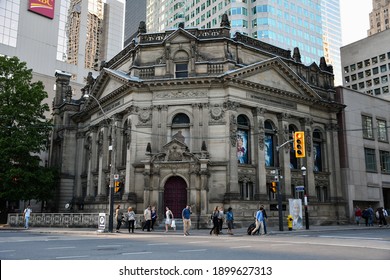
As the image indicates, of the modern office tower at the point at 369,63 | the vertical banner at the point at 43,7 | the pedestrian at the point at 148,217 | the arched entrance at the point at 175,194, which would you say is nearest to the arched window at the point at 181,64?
the arched entrance at the point at 175,194

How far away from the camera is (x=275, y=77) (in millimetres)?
39031

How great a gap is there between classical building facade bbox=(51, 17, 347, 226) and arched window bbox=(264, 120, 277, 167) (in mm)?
104

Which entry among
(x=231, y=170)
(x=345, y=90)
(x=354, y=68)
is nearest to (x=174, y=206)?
(x=231, y=170)

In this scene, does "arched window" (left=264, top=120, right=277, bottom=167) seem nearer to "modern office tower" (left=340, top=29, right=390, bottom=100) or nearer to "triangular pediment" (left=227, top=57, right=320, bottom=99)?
"triangular pediment" (left=227, top=57, right=320, bottom=99)

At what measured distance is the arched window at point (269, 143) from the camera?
38041 millimetres

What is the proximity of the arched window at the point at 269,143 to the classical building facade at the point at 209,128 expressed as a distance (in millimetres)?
104

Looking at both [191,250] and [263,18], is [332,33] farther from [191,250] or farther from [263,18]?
[191,250]

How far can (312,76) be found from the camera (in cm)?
4472

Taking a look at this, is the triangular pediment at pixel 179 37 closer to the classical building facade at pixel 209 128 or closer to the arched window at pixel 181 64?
the classical building facade at pixel 209 128

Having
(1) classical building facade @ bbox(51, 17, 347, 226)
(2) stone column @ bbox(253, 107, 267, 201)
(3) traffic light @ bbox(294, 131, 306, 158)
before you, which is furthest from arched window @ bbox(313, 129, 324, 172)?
(3) traffic light @ bbox(294, 131, 306, 158)

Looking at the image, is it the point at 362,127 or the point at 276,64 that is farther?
the point at 362,127

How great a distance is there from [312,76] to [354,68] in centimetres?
4779

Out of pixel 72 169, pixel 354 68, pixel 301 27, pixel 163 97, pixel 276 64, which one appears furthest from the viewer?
pixel 301 27

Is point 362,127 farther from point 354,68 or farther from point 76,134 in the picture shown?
point 354,68
